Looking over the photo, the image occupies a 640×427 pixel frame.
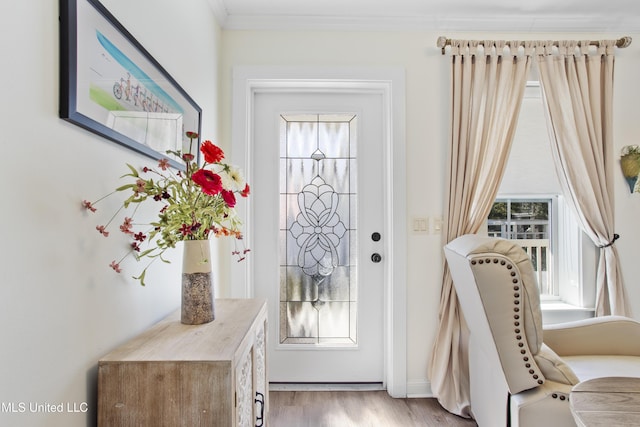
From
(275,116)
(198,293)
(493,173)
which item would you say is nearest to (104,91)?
(198,293)

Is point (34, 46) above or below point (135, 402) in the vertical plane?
above

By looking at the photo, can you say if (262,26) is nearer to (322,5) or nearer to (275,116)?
(322,5)

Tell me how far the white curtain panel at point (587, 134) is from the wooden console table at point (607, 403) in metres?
1.40

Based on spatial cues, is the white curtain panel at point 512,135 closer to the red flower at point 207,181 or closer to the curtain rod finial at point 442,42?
→ the curtain rod finial at point 442,42

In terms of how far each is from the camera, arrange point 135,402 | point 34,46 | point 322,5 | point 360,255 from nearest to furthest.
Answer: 1. point 34,46
2. point 135,402
3. point 322,5
4. point 360,255

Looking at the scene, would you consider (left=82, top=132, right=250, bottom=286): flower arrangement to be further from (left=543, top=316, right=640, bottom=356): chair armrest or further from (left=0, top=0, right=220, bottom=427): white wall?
(left=543, top=316, right=640, bottom=356): chair armrest

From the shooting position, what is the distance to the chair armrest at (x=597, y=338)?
1.70 metres

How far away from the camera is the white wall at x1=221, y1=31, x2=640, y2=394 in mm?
2248

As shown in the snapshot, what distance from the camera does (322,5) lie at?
6.92ft

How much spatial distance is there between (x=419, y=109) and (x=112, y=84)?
6.00 feet

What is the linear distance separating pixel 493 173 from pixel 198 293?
75.4 inches

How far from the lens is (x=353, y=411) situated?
6.73ft

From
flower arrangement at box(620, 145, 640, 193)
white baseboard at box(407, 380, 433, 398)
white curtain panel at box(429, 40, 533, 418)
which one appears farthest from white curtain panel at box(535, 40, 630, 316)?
white baseboard at box(407, 380, 433, 398)

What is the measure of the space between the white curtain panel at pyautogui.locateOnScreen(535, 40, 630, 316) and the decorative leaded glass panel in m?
1.32
